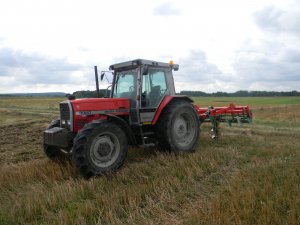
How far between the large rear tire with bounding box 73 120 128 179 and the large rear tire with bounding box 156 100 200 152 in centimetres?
129

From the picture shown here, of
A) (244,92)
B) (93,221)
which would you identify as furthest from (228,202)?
(244,92)

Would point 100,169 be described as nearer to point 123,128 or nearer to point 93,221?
point 123,128

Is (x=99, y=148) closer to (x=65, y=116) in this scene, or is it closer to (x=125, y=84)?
(x=65, y=116)

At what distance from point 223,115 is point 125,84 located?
12.2 ft

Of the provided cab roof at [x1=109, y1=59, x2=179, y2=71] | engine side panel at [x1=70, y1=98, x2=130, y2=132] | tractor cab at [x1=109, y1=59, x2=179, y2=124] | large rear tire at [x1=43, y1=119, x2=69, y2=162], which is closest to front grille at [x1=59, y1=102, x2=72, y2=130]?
engine side panel at [x1=70, y1=98, x2=130, y2=132]

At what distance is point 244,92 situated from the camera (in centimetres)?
10862

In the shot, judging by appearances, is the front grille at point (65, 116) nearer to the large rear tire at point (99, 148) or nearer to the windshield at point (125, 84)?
the large rear tire at point (99, 148)

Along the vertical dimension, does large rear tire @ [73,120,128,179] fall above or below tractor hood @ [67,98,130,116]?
below

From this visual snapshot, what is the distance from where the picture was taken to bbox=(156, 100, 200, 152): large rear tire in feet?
25.6

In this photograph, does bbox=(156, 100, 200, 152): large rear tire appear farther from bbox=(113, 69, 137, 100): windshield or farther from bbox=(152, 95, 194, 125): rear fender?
bbox=(113, 69, 137, 100): windshield

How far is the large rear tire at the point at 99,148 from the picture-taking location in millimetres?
6152

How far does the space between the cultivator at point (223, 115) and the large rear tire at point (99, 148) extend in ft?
13.6

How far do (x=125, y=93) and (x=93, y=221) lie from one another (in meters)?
4.07

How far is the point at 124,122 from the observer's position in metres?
7.11
